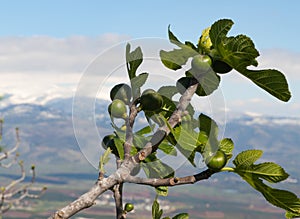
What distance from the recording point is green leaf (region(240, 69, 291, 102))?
249 centimetres

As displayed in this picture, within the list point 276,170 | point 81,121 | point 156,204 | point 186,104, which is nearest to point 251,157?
point 276,170

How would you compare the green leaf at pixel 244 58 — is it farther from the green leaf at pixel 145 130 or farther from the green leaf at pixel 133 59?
the green leaf at pixel 145 130

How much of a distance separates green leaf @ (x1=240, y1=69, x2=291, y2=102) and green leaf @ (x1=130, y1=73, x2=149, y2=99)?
61 cm

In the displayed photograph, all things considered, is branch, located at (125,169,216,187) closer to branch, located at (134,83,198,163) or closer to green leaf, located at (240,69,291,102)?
branch, located at (134,83,198,163)

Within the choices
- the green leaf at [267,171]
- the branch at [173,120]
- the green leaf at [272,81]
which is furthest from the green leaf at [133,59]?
the green leaf at [267,171]

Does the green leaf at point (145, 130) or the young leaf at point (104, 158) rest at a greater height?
the green leaf at point (145, 130)

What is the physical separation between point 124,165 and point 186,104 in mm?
478

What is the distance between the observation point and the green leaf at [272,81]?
2.49 meters

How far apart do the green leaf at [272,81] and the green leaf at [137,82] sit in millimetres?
611

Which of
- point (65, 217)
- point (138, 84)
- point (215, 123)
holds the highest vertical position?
point (138, 84)

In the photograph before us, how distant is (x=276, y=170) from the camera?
269cm

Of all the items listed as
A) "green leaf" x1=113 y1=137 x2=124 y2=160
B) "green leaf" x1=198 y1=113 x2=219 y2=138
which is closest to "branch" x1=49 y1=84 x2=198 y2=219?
"green leaf" x1=198 y1=113 x2=219 y2=138

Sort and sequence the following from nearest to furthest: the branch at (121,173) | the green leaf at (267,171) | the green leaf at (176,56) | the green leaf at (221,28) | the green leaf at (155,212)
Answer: the branch at (121,173)
the green leaf at (221,28)
the green leaf at (267,171)
the green leaf at (176,56)
the green leaf at (155,212)

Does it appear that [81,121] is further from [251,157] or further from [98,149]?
[251,157]
